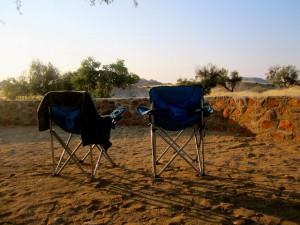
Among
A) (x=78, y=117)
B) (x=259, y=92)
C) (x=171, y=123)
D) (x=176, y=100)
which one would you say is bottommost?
(x=259, y=92)

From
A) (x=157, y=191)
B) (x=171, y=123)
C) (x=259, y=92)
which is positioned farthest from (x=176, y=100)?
(x=259, y=92)

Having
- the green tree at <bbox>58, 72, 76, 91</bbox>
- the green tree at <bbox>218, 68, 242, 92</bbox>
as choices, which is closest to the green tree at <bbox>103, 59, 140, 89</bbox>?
the green tree at <bbox>58, 72, 76, 91</bbox>

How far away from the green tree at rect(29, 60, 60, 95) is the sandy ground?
1737 centimetres

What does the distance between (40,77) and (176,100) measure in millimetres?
19728

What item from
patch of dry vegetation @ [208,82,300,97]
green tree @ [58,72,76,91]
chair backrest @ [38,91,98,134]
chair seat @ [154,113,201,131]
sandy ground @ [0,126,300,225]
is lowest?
sandy ground @ [0,126,300,225]

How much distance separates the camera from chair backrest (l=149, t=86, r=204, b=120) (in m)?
3.45

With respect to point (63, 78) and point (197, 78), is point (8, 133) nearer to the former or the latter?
point (63, 78)

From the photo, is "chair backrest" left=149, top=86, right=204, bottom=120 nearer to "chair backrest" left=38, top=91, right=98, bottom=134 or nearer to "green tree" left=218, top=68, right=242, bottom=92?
"chair backrest" left=38, top=91, right=98, bottom=134

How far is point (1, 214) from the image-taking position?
102 inches

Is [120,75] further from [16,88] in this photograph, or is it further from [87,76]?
[16,88]

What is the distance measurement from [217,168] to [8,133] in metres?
5.81

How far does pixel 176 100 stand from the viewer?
3.49 meters

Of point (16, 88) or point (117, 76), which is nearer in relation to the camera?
point (16, 88)

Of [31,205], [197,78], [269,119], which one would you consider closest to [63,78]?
[197,78]
